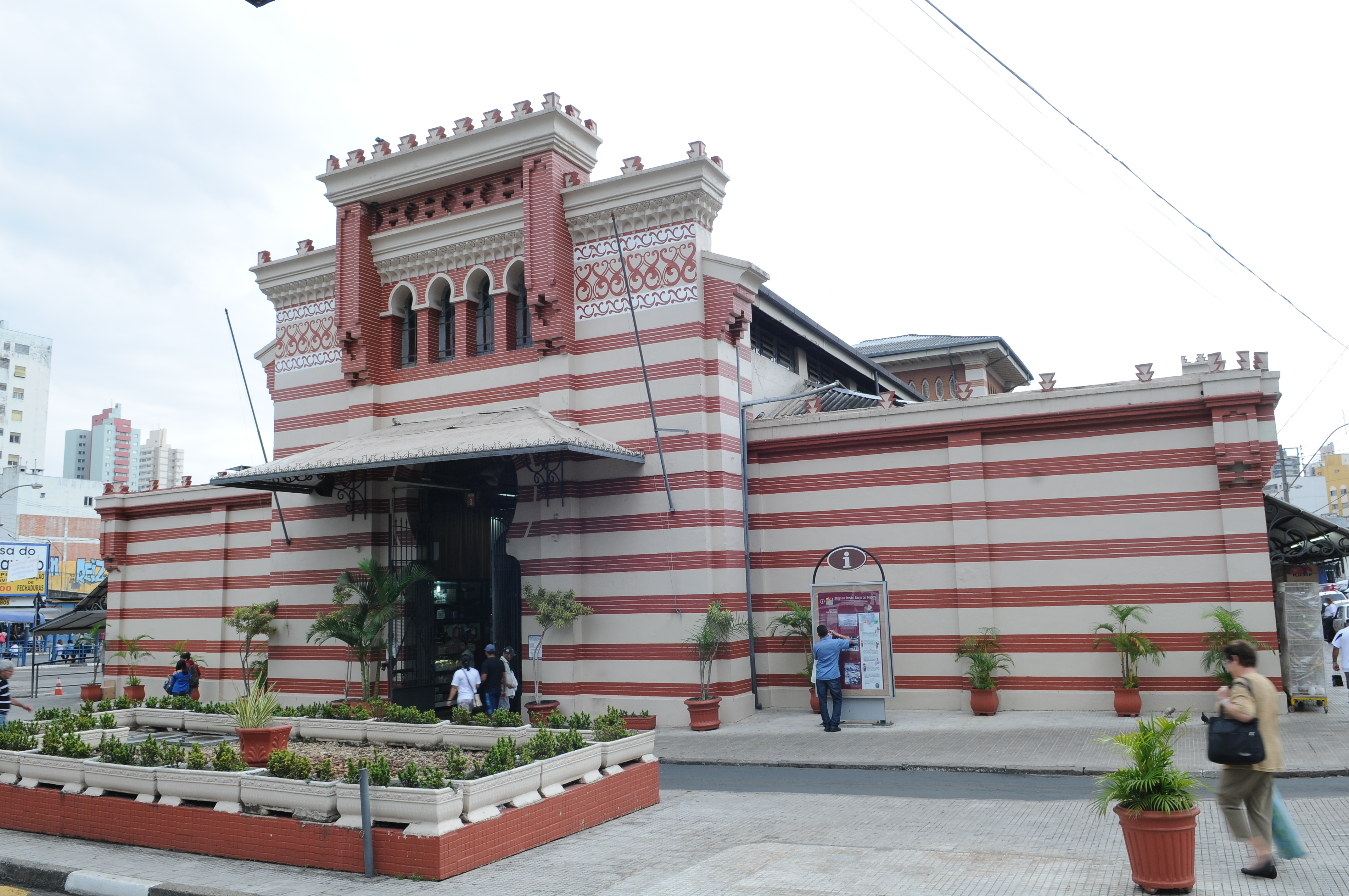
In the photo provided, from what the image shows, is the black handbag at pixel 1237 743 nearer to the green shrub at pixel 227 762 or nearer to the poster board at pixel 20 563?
the green shrub at pixel 227 762

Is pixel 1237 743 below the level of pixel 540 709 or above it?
above

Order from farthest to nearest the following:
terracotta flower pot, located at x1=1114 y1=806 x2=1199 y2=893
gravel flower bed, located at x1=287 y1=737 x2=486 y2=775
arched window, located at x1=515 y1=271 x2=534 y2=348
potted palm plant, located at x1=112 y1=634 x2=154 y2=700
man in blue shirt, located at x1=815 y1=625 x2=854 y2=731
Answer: potted palm plant, located at x1=112 y1=634 x2=154 y2=700
arched window, located at x1=515 y1=271 x2=534 y2=348
man in blue shirt, located at x1=815 y1=625 x2=854 y2=731
gravel flower bed, located at x1=287 y1=737 x2=486 y2=775
terracotta flower pot, located at x1=1114 y1=806 x2=1199 y2=893

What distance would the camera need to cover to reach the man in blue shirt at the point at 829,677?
16.6m

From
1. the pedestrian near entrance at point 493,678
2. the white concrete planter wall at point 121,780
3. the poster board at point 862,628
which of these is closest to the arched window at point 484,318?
the pedestrian near entrance at point 493,678

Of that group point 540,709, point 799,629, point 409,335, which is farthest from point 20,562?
point 799,629

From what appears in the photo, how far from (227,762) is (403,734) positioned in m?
3.06

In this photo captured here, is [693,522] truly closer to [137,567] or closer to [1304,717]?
[1304,717]

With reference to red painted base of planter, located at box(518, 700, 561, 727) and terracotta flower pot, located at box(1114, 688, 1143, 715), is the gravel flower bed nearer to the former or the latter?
red painted base of planter, located at box(518, 700, 561, 727)

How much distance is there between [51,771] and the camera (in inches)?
455

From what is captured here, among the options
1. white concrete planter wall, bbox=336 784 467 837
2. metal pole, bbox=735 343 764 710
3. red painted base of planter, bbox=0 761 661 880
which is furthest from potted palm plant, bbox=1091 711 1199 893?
metal pole, bbox=735 343 764 710

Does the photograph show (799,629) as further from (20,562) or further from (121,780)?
(20,562)

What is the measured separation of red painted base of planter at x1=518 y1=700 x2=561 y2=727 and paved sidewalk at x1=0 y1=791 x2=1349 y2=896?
21.0ft

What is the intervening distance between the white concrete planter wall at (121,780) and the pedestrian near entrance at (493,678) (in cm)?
693

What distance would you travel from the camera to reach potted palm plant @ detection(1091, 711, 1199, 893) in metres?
7.13
